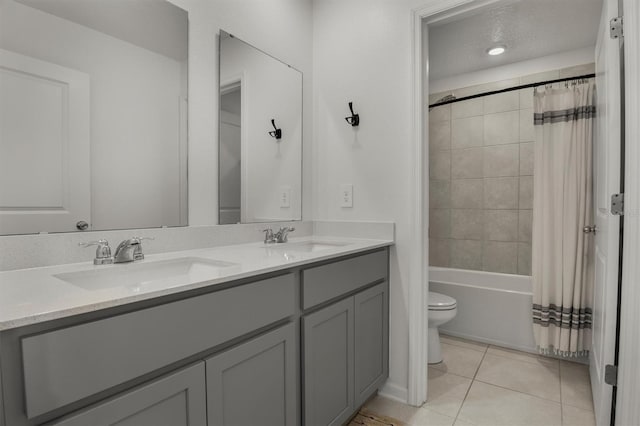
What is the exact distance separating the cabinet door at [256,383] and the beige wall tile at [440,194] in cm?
254

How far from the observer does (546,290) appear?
2.42 m

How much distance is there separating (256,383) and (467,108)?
3.04m

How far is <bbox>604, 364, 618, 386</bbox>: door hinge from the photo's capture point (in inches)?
58.8

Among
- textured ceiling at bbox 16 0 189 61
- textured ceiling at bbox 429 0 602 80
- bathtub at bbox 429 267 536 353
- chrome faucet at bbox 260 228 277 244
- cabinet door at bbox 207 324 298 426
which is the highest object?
textured ceiling at bbox 429 0 602 80

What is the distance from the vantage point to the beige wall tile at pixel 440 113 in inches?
132

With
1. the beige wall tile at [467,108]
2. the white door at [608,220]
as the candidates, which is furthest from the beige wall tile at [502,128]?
the white door at [608,220]

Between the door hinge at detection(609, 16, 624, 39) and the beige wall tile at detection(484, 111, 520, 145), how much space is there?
62.4 inches

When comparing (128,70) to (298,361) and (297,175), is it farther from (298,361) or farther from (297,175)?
(298,361)

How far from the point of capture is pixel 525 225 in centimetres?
302

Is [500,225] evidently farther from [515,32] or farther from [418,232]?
[418,232]

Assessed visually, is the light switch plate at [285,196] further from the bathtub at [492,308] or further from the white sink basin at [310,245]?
the bathtub at [492,308]

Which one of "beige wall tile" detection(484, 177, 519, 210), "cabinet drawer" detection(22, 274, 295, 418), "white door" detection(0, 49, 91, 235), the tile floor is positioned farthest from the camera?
"beige wall tile" detection(484, 177, 519, 210)

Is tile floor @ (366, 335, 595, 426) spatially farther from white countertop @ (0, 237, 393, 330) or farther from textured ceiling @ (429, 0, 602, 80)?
textured ceiling @ (429, 0, 602, 80)

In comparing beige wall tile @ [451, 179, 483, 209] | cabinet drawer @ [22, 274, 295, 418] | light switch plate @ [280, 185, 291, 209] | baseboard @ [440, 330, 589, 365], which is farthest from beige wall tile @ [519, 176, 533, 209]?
cabinet drawer @ [22, 274, 295, 418]
